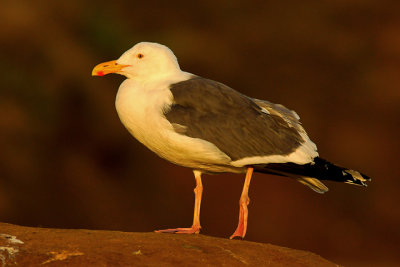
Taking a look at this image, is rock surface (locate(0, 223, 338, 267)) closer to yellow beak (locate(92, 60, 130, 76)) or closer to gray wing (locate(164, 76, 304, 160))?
gray wing (locate(164, 76, 304, 160))

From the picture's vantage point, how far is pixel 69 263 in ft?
14.7

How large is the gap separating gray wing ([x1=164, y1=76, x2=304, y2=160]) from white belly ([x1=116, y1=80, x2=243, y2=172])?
0.05m

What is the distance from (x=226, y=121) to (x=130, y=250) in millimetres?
1526

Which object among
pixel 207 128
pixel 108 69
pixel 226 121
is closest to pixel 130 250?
pixel 207 128

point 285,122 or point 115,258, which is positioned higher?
point 285,122

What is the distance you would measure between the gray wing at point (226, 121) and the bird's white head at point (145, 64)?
27cm

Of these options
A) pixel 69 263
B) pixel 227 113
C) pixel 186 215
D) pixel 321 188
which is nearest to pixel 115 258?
pixel 69 263

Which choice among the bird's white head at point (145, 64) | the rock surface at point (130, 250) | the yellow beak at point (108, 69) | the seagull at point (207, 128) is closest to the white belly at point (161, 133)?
the seagull at point (207, 128)

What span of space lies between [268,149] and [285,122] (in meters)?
0.36

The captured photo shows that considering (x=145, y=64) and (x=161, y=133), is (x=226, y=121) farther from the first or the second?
(x=145, y=64)

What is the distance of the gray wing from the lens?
5844mm

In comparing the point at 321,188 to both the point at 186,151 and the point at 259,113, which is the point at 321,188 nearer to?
the point at 259,113

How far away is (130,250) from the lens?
A: 15.5 feet

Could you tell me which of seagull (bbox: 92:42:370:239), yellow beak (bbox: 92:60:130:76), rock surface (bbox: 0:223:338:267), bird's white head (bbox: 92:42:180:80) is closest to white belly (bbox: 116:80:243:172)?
seagull (bbox: 92:42:370:239)
